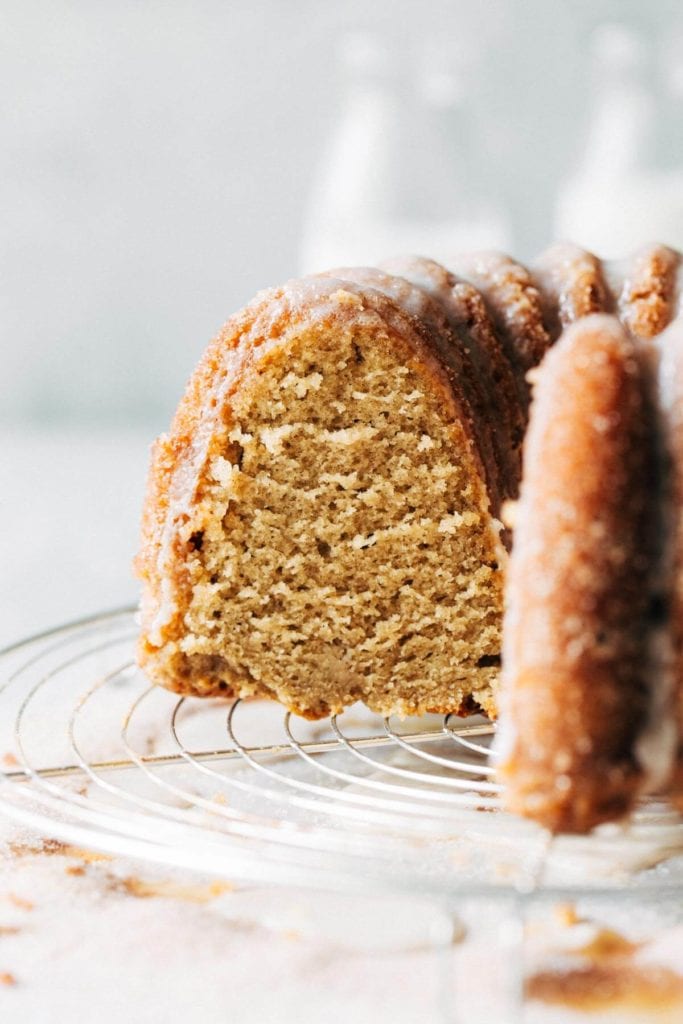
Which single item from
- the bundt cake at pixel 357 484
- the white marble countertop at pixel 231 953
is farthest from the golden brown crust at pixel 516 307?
the white marble countertop at pixel 231 953

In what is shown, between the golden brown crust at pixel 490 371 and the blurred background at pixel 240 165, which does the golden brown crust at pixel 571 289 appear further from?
the blurred background at pixel 240 165

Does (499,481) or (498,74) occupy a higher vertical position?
(498,74)

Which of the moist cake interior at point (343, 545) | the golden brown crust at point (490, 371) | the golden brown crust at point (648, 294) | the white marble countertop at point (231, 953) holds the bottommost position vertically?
the white marble countertop at point (231, 953)

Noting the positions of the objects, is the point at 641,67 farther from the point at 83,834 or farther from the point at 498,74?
the point at 83,834

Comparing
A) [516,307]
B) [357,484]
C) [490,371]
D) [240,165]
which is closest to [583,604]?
[357,484]

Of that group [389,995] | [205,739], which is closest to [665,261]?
[205,739]

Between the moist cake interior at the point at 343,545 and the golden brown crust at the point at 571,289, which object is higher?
the golden brown crust at the point at 571,289
